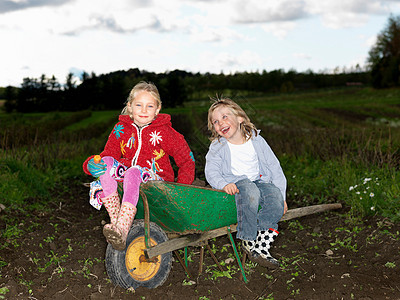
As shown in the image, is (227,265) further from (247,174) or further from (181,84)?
(181,84)

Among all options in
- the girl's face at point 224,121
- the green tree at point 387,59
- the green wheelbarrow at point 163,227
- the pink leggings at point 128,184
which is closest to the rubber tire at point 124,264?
the green wheelbarrow at point 163,227

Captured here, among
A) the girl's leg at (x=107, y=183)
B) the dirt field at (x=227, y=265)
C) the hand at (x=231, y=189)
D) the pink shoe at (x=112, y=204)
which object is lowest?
the dirt field at (x=227, y=265)

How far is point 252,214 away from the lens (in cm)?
299

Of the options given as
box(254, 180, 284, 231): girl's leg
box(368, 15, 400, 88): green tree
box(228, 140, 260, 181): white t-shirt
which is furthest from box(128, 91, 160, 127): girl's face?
box(368, 15, 400, 88): green tree

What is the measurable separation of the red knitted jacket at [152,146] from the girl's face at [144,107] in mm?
61

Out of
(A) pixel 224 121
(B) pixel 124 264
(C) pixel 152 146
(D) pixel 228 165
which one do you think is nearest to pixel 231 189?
(D) pixel 228 165

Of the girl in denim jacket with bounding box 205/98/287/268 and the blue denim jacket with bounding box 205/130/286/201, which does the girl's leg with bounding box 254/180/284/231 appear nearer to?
the girl in denim jacket with bounding box 205/98/287/268

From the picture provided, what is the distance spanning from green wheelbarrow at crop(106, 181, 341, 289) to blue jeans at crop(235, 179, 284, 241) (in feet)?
0.29

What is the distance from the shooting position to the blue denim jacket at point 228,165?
10.5 feet

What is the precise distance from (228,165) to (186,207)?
729 millimetres

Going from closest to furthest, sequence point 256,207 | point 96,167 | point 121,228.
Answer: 1. point 121,228
2. point 96,167
3. point 256,207

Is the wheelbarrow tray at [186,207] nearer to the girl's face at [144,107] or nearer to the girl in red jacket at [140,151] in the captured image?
the girl in red jacket at [140,151]

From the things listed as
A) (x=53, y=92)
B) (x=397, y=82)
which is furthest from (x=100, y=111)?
(x=397, y=82)

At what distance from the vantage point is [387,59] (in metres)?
47.1
